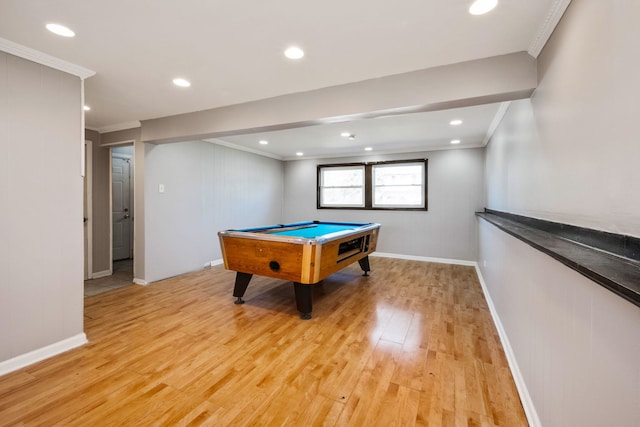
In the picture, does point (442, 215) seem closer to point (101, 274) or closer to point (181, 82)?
point (181, 82)

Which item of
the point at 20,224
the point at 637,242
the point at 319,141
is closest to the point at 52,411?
the point at 20,224

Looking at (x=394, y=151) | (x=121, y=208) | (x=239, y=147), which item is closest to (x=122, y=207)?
(x=121, y=208)

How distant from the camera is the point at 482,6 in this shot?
58.9 inches

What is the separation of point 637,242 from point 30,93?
356 cm

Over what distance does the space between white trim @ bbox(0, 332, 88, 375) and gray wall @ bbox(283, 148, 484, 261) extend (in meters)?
4.93

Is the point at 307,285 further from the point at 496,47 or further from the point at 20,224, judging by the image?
the point at 496,47

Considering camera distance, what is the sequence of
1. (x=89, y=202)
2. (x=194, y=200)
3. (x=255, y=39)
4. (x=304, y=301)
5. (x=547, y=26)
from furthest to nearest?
1. (x=194, y=200)
2. (x=89, y=202)
3. (x=304, y=301)
4. (x=255, y=39)
5. (x=547, y=26)

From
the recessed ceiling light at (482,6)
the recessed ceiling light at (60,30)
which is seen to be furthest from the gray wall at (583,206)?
the recessed ceiling light at (60,30)

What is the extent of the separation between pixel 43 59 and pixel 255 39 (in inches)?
67.1

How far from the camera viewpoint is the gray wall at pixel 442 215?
5.09 metres

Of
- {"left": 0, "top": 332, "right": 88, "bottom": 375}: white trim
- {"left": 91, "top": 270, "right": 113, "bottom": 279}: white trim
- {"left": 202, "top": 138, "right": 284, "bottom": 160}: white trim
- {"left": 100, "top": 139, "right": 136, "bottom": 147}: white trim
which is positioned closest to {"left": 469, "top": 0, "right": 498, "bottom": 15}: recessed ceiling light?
{"left": 0, "top": 332, "right": 88, "bottom": 375}: white trim

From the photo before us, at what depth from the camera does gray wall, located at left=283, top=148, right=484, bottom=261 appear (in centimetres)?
509

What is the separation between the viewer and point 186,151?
14.5ft

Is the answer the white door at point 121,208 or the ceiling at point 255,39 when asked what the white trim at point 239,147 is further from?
the white door at point 121,208
